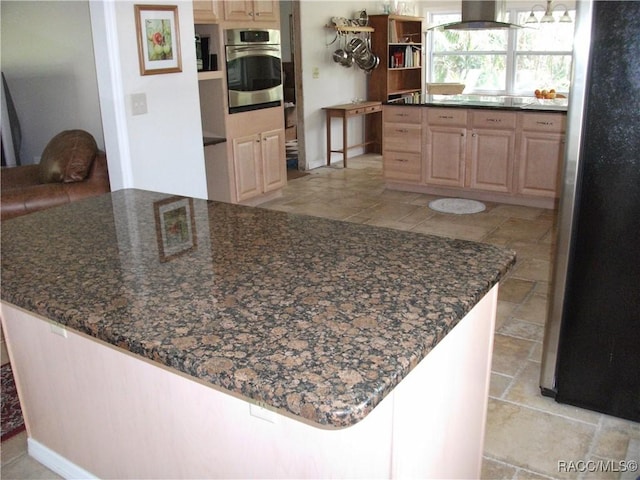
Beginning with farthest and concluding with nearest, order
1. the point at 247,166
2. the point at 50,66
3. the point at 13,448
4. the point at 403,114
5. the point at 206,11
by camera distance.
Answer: the point at 403,114 → the point at 247,166 → the point at 50,66 → the point at 206,11 → the point at 13,448

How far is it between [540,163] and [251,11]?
9.15 feet

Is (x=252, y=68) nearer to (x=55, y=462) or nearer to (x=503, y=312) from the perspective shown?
(x=503, y=312)

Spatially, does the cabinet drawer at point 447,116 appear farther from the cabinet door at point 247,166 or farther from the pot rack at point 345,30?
the pot rack at point 345,30

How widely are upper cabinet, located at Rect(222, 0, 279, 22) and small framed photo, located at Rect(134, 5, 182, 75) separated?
40.2 inches

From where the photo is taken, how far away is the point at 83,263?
1.50 m

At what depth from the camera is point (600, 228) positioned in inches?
83.0

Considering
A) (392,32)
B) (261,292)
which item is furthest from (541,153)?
(261,292)

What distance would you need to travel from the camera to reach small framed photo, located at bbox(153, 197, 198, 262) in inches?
62.6

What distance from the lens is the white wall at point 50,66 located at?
198 inches

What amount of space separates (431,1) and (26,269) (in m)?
8.74

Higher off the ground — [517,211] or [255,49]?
[255,49]

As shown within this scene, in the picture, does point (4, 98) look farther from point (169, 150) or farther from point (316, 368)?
point (316, 368)

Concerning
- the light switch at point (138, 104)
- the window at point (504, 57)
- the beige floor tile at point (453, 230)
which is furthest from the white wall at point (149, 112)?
the window at point (504, 57)

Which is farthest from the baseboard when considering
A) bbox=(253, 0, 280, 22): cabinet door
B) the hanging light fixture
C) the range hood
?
the hanging light fixture
